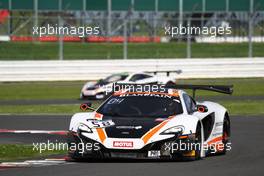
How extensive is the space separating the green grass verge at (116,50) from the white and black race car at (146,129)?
23.2 m

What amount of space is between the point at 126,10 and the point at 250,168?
3004 centimetres

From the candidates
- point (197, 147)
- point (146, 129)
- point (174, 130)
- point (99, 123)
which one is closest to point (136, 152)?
point (146, 129)

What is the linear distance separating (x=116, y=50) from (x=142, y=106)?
2822 centimetres

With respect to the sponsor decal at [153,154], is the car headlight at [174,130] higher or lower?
higher

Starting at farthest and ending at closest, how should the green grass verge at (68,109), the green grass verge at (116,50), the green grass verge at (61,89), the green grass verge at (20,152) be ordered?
the green grass verge at (116,50) < the green grass verge at (61,89) < the green grass verge at (68,109) < the green grass verge at (20,152)

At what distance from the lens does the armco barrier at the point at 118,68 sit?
35.3 meters

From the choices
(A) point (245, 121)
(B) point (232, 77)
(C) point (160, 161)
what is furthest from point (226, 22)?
(C) point (160, 161)

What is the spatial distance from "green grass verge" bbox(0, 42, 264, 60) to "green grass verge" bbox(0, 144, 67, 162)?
70.0 feet

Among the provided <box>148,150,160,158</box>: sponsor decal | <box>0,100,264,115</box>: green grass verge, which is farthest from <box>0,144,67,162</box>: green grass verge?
<box>0,100,264,115</box>: green grass verge

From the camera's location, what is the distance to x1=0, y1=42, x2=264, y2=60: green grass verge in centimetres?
3746

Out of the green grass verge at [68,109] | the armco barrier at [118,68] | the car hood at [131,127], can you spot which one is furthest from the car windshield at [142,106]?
the armco barrier at [118,68]

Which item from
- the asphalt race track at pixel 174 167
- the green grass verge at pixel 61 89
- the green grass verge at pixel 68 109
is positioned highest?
the asphalt race track at pixel 174 167

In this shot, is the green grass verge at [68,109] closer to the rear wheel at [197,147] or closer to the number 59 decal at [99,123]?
the rear wheel at [197,147]

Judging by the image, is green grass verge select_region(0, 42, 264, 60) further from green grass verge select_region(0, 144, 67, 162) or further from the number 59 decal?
the number 59 decal
